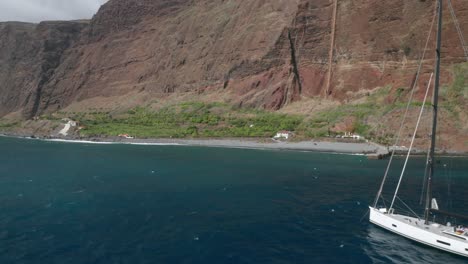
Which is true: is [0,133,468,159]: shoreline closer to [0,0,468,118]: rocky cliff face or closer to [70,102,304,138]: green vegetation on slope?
[70,102,304,138]: green vegetation on slope

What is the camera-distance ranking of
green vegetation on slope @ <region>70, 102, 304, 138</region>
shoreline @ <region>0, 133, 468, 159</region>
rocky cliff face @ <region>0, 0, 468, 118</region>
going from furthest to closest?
green vegetation on slope @ <region>70, 102, 304, 138</region> < rocky cliff face @ <region>0, 0, 468, 118</region> < shoreline @ <region>0, 133, 468, 159</region>

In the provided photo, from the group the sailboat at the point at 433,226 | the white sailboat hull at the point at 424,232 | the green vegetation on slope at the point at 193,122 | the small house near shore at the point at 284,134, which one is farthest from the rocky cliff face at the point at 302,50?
the white sailboat hull at the point at 424,232

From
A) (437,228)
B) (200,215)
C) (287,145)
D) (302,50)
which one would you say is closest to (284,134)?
(287,145)

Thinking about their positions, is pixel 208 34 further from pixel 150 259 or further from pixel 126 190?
pixel 150 259

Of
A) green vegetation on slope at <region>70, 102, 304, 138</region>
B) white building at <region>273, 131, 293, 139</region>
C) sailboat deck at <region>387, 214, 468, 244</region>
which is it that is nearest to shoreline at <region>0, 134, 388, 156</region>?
white building at <region>273, 131, 293, 139</region>

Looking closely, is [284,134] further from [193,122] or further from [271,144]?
[193,122]

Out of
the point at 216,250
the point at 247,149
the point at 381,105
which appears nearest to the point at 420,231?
the point at 216,250

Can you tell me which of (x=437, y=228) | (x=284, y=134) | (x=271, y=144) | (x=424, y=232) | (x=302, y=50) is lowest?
(x=271, y=144)
